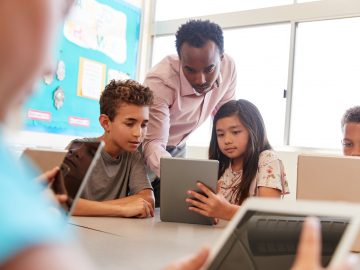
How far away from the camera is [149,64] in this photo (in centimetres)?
399

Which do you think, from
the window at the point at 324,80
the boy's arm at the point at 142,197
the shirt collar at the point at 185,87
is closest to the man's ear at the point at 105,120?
the boy's arm at the point at 142,197

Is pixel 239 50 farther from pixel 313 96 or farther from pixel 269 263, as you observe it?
pixel 269 263

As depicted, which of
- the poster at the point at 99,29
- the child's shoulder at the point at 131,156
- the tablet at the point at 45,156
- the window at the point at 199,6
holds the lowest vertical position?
the child's shoulder at the point at 131,156

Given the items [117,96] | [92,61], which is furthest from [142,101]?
[92,61]

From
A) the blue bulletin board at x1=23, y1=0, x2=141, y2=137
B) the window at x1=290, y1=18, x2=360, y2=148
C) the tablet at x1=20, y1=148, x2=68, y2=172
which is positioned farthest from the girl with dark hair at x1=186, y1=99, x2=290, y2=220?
the blue bulletin board at x1=23, y1=0, x2=141, y2=137

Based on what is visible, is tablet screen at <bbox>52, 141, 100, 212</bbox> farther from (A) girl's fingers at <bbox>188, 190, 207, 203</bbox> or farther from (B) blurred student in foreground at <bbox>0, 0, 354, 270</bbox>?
(A) girl's fingers at <bbox>188, 190, 207, 203</bbox>

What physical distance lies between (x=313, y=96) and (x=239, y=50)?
885 mm

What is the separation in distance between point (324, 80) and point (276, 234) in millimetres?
2771

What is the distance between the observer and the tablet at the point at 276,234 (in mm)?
338

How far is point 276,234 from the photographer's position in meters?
0.58

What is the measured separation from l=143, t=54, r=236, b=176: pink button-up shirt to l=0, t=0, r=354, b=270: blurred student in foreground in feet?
4.67

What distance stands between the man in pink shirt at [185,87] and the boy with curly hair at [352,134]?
0.68m

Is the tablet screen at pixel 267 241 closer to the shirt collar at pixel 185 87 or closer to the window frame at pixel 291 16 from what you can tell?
the shirt collar at pixel 185 87

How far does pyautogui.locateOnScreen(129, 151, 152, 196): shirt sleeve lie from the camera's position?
1.49 metres
